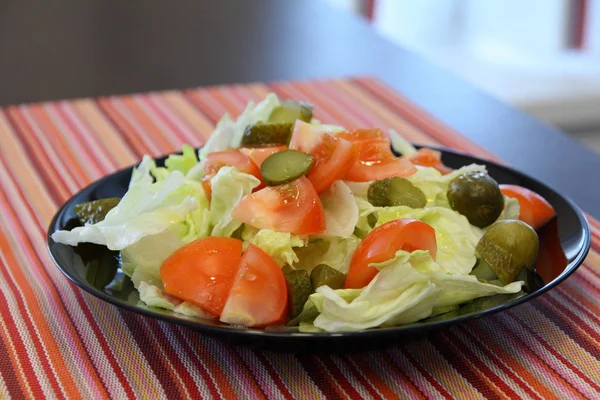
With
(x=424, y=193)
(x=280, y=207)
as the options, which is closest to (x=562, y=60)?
(x=424, y=193)

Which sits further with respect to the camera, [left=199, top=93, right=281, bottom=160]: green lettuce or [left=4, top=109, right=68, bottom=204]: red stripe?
[left=4, top=109, right=68, bottom=204]: red stripe

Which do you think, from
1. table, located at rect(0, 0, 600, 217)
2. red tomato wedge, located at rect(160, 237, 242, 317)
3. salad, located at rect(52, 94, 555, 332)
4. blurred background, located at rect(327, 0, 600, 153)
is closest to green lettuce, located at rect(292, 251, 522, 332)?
salad, located at rect(52, 94, 555, 332)

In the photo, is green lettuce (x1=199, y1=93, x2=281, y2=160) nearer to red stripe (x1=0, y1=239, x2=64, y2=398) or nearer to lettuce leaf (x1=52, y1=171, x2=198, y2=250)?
lettuce leaf (x1=52, y1=171, x2=198, y2=250)

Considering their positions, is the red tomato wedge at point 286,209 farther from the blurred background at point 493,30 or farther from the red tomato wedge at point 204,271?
the blurred background at point 493,30

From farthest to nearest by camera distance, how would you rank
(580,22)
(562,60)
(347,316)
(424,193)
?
(580,22)
(562,60)
(424,193)
(347,316)

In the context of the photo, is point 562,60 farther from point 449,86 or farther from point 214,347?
point 214,347

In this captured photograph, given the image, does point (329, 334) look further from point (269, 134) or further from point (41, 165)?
point (41, 165)
